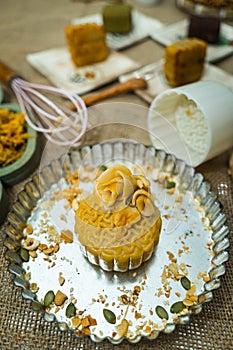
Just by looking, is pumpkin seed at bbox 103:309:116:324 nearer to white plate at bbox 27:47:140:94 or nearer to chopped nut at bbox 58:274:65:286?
chopped nut at bbox 58:274:65:286

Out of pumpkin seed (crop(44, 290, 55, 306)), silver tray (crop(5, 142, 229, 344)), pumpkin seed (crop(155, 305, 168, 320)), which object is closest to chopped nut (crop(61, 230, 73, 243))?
Answer: silver tray (crop(5, 142, 229, 344))

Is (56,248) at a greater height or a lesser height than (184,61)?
lesser

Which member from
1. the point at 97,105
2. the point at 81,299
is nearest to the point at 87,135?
the point at 97,105

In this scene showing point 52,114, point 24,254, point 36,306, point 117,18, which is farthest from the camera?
point 117,18

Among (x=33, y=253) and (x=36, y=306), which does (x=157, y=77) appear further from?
(x=36, y=306)

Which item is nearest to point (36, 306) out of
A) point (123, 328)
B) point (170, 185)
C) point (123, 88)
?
point (123, 328)

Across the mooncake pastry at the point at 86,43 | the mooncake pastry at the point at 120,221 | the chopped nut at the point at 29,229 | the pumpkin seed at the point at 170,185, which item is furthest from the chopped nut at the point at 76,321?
the mooncake pastry at the point at 86,43

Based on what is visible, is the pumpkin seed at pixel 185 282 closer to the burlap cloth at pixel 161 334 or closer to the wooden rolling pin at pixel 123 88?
the burlap cloth at pixel 161 334
